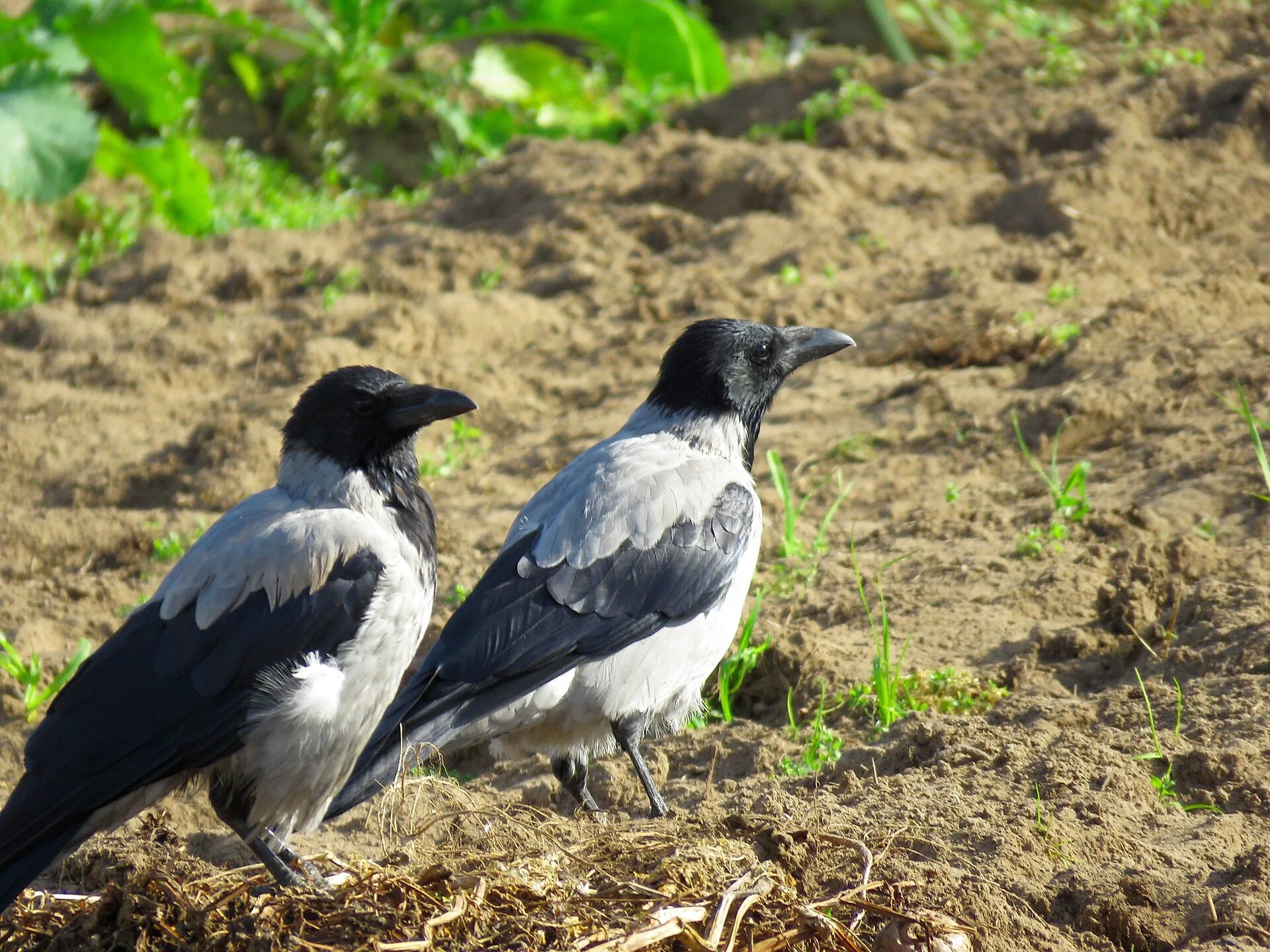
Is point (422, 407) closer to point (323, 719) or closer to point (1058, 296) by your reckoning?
point (323, 719)

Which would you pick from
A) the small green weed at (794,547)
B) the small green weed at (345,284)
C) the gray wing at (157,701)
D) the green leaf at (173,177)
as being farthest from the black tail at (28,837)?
the green leaf at (173,177)

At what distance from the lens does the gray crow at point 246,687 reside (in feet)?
13.0

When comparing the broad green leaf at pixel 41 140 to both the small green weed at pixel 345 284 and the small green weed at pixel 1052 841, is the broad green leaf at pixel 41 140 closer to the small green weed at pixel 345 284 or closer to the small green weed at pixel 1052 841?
the small green weed at pixel 345 284

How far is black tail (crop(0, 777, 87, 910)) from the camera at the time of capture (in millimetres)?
3783

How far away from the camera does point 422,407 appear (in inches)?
177

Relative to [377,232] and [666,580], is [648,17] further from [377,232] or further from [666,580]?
[666,580]

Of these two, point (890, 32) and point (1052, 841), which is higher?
point (890, 32)

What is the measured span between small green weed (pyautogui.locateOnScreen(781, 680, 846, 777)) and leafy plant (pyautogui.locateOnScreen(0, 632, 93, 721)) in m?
2.51

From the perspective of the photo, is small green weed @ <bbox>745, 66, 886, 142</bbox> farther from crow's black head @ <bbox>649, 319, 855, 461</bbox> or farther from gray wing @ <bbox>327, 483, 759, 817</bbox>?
gray wing @ <bbox>327, 483, 759, 817</bbox>

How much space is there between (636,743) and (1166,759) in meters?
1.61

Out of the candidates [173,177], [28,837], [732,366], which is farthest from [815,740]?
[173,177]

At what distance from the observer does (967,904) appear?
137 inches

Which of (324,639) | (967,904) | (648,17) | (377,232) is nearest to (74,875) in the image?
(324,639)

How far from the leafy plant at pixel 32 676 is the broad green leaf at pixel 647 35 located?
6611mm
